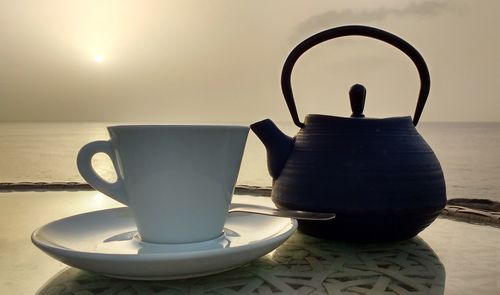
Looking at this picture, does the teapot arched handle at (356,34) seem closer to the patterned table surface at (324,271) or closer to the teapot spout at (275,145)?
the teapot spout at (275,145)

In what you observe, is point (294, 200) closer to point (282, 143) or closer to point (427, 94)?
point (282, 143)

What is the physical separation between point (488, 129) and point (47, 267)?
7.96m

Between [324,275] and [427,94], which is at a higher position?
[427,94]

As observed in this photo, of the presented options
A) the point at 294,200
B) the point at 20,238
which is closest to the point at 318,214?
the point at 294,200

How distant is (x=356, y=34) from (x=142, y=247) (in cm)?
31

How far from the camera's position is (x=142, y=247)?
0.34 metres

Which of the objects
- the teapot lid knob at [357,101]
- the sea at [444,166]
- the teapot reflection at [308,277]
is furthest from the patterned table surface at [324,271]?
the sea at [444,166]

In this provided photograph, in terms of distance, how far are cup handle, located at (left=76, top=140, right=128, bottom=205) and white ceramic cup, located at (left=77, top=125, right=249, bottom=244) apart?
0.01 metres

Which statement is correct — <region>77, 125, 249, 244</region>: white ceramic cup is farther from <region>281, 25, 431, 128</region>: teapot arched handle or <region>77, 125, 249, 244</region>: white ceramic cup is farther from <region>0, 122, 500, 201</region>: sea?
<region>0, 122, 500, 201</region>: sea

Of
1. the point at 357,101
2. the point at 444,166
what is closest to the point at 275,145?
the point at 357,101

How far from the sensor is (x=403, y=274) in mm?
313

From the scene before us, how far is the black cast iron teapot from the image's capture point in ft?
1.26

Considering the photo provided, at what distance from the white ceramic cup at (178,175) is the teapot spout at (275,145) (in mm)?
96

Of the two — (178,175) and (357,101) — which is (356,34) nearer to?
(357,101)
